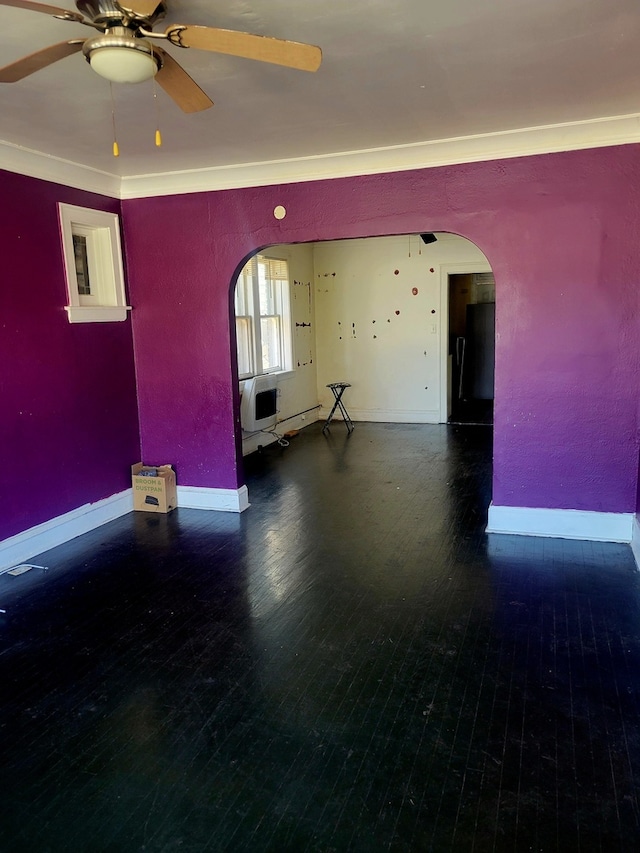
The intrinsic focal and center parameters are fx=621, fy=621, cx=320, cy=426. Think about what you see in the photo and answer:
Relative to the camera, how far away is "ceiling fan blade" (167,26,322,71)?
182cm

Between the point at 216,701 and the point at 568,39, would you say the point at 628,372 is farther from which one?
the point at 216,701

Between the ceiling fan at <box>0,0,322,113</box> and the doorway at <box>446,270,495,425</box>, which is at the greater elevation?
the ceiling fan at <box>0,0,322,113</box>

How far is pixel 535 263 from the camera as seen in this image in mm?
3924

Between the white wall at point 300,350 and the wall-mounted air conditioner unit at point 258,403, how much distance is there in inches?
24.9

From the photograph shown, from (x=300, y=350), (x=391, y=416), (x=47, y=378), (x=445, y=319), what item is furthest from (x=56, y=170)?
(x=391, y=416)

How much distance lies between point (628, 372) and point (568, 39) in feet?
6.69

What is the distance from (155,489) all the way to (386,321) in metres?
4.55

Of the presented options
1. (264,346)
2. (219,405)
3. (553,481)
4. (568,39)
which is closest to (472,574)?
(553,481)

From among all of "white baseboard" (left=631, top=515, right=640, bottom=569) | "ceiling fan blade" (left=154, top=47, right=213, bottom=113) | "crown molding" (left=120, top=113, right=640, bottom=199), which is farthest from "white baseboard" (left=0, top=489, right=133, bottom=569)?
"white baseboard" (left=631, top=515, right=640, bottom=569)

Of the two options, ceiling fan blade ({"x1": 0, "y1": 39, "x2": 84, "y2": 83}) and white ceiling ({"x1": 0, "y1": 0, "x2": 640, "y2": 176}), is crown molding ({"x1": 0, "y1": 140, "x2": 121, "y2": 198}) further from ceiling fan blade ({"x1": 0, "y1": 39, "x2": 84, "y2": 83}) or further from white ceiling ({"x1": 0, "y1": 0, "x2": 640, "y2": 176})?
ceiling fan blade ({"x1": 0, "y1": 39, "x2": 84, "y2": 83})

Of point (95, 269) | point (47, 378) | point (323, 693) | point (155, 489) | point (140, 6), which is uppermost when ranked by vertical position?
point (140, 6)

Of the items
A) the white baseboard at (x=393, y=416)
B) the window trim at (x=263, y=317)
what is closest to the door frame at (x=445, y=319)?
the white baseboard at (x=393, y=416)

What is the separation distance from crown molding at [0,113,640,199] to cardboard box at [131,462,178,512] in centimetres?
213

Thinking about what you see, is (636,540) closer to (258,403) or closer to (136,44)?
(136,44)
